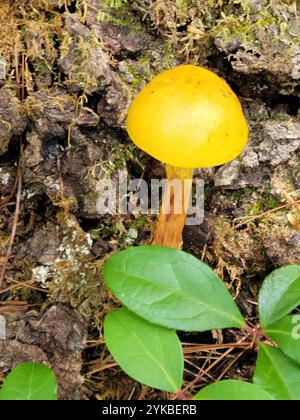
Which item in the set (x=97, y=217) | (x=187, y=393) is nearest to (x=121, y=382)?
(x=187, y=393)

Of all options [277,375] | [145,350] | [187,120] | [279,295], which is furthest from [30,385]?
[187,120]

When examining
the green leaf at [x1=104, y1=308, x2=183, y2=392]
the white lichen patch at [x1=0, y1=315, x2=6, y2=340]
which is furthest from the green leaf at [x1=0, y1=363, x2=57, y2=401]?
the white lichen patch at [x1=0, y1=315, x2=6, y2=340]

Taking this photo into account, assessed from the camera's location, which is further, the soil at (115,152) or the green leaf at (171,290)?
the soil at (115,152)

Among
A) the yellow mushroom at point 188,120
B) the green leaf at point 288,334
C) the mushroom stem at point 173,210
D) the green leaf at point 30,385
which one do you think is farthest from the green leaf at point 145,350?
the yellow mushroom at point 188,120

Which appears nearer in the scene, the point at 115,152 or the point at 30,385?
the point at 30,385

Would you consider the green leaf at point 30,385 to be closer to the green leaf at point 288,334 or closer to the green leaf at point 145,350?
the green leaf at point 145,350

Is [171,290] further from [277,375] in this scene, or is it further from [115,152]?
[115,152]

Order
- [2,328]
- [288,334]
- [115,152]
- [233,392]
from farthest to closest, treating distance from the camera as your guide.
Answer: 1. [115,152]
2. [2,328]
3. [288,334]
4. [233,392]

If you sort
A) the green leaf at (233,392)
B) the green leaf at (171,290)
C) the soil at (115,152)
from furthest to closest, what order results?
the soil at (115,152) < the green leaf at (171,290) < the green leaf at (233,392)
